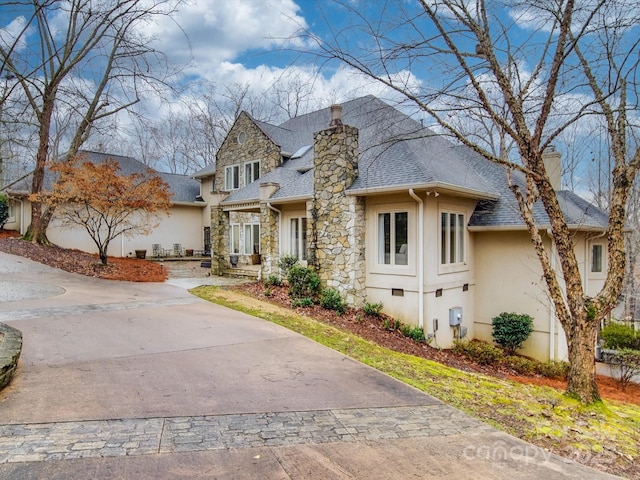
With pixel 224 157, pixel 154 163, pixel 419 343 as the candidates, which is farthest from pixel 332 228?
pixel 154 163

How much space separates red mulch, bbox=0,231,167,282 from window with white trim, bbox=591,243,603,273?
15.1 meters

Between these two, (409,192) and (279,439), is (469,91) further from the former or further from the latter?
(279,439)

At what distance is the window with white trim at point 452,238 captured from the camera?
1144 centimetres

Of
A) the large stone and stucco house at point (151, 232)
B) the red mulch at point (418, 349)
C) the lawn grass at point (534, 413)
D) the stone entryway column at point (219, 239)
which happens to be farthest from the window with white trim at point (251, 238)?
the lawn grass at point (534, 413)

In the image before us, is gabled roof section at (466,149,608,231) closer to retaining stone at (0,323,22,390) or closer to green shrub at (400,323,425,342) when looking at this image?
green shrub at (400,323,425,342)

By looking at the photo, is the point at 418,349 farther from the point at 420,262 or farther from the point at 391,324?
the point at 420,262

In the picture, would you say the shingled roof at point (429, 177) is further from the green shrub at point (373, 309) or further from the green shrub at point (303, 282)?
the green shrub at point (373, 309)

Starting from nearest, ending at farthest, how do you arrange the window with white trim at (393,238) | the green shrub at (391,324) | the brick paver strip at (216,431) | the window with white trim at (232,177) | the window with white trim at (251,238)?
the brick paver strip at (216,431)
the green shrub at (391,324)
the window with white trim at (393,238)
the window with white trim at (251,238)
the window with white trim at (232,177)

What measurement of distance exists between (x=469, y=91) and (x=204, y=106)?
3079 cm

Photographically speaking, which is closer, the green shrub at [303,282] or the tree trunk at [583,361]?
the tree trunk at [583,361]

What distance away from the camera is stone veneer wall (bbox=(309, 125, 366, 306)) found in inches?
459

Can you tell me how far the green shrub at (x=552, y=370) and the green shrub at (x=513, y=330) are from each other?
1.06 meters

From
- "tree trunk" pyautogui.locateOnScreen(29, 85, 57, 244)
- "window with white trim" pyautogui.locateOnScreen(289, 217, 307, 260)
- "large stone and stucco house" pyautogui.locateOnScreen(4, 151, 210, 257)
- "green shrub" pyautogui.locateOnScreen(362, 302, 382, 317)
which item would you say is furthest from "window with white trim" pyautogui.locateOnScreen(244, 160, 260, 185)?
"green shrub" pyautogui.locateOnScreen(362, 302, 382, 317)

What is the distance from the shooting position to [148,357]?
6391 millimetres
